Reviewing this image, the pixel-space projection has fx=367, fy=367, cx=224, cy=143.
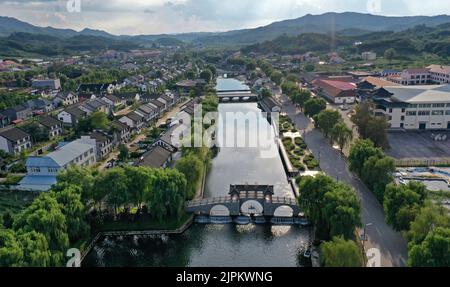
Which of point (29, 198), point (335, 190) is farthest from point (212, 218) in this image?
point (29, 198)

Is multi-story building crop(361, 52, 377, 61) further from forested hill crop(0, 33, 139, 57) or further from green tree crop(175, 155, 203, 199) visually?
forested hill crop(0, 33, 139, 57)

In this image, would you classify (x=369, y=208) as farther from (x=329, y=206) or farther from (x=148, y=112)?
(x=148, y=112)

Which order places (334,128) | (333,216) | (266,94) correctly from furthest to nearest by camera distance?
1. (266,94)
2. (334,128)
3. (333,216)

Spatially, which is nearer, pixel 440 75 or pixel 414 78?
pixel 440 75

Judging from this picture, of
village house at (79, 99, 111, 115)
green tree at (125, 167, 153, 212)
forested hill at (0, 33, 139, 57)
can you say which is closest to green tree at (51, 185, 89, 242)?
green tree at (125, 167, 153, 212)

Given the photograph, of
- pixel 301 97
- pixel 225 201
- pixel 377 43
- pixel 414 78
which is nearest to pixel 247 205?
pixel 225 201

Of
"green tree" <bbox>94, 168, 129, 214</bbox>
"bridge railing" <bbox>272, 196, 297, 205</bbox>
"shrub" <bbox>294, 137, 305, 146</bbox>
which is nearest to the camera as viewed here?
"green tree" <bbox>94, 168, 129, 214</bbox>

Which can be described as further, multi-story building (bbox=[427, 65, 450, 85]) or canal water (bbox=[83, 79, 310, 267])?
multi-story building (bbox=[427, 65, 450, 85])

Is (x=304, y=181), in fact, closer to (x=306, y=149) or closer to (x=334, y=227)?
(x=334, y=227)
